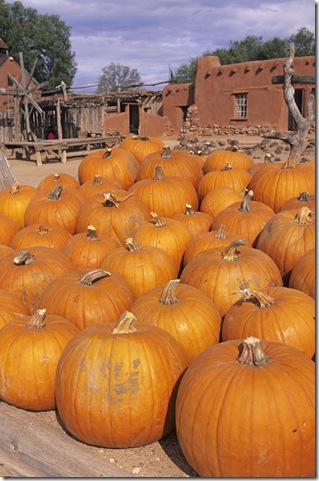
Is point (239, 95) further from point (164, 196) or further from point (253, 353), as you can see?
point (253, 353)

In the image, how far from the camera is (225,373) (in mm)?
2441

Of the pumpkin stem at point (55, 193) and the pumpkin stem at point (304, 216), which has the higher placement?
the pumpkin stem at point (55, 193)

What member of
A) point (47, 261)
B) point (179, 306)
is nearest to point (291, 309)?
point (179, 306)

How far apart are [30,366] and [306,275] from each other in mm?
2016

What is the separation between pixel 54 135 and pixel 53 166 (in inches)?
364

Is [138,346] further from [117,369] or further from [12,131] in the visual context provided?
[12,131]

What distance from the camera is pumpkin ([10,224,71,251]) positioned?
16.2ft

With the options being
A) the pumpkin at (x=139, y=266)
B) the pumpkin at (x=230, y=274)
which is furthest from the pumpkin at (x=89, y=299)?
the pumpkin at (x=230, y=274)

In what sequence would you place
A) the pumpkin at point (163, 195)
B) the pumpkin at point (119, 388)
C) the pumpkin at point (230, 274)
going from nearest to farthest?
the pumpkin at point (119, 388) → the pumpkin at point (230, 274) → the pumpkin at point (163, 195)

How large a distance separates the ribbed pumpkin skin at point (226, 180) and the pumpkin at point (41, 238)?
180 centimetres

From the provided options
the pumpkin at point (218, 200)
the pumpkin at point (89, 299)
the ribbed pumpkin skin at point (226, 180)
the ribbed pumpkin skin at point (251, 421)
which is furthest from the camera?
the ribbed pumpkin skin at point (226, 180)

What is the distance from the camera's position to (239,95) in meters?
26.2

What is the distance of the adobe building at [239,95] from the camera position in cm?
2386

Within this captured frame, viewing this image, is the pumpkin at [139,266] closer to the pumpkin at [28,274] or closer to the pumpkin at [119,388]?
the pumpkin at [28,274]
